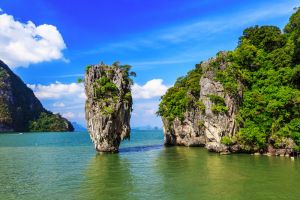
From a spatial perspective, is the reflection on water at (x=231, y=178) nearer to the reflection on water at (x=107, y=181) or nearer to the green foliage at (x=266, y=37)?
the reflection on water at (x=107, y=181)

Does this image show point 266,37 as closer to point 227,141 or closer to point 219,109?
point 219,109

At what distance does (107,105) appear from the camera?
5306 centimetres

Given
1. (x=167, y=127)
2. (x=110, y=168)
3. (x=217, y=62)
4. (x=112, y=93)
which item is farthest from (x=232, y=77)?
(x=167, y=127)

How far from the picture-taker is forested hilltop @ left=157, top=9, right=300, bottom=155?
44.3 meters

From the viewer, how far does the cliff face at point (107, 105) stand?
52188 millimetres

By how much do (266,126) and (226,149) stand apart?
635 cm

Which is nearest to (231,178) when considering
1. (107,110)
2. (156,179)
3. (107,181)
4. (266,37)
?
(156,179)

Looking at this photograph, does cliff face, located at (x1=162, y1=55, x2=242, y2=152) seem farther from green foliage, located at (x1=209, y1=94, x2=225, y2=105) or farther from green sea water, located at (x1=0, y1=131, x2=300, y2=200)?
green sea water, located at (x1=0, y1=131, x2=300, y2=200)

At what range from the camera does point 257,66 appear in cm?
4969

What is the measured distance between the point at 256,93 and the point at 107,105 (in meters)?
21.3

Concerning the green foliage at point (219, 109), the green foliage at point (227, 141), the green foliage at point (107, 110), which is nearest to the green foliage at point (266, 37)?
the green foliage at point (219, 109)

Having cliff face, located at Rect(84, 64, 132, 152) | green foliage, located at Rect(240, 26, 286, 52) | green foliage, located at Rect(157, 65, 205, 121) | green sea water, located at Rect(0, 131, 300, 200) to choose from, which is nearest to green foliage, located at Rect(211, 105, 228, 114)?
green sea water, located at Rect(0, 131, 300, 200)

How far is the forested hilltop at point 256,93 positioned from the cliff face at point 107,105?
12.6 m

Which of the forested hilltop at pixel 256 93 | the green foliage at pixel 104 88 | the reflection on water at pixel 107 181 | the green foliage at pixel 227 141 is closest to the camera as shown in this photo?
the reflection on water at pixel 107 181
